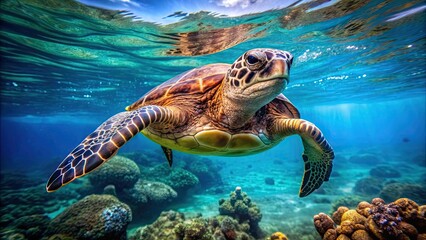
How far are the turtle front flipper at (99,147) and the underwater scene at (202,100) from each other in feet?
0.05

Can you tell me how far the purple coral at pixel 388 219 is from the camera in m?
2.84

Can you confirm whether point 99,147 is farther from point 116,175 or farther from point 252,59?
point 116,175

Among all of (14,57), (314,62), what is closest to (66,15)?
(14,57)

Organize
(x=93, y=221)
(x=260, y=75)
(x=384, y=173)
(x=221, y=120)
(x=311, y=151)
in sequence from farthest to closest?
(x=384, y=173) < (x=93, y=221) < (x=311, y=151) < (x=221, y=120) < (x=260, y=75)

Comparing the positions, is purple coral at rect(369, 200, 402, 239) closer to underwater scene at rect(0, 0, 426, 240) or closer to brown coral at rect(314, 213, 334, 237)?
underwater scene at rect(0, 0, 426, 240)

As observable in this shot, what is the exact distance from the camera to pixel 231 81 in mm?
2977

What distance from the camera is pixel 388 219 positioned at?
2.94 m

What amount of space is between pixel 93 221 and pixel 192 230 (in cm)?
241

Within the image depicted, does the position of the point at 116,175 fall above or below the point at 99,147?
below

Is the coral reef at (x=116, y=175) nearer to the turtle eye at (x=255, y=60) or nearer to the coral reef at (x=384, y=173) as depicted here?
the turtle eye at (x=255, y=60)

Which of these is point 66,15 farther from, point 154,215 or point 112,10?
point 154,215

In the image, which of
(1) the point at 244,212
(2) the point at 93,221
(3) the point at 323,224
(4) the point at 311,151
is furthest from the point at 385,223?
(2) the point at 93,221

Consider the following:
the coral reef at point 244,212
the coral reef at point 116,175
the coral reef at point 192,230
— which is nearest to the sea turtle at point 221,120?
the coral reef at point 192,230

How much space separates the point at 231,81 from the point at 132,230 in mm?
7184
